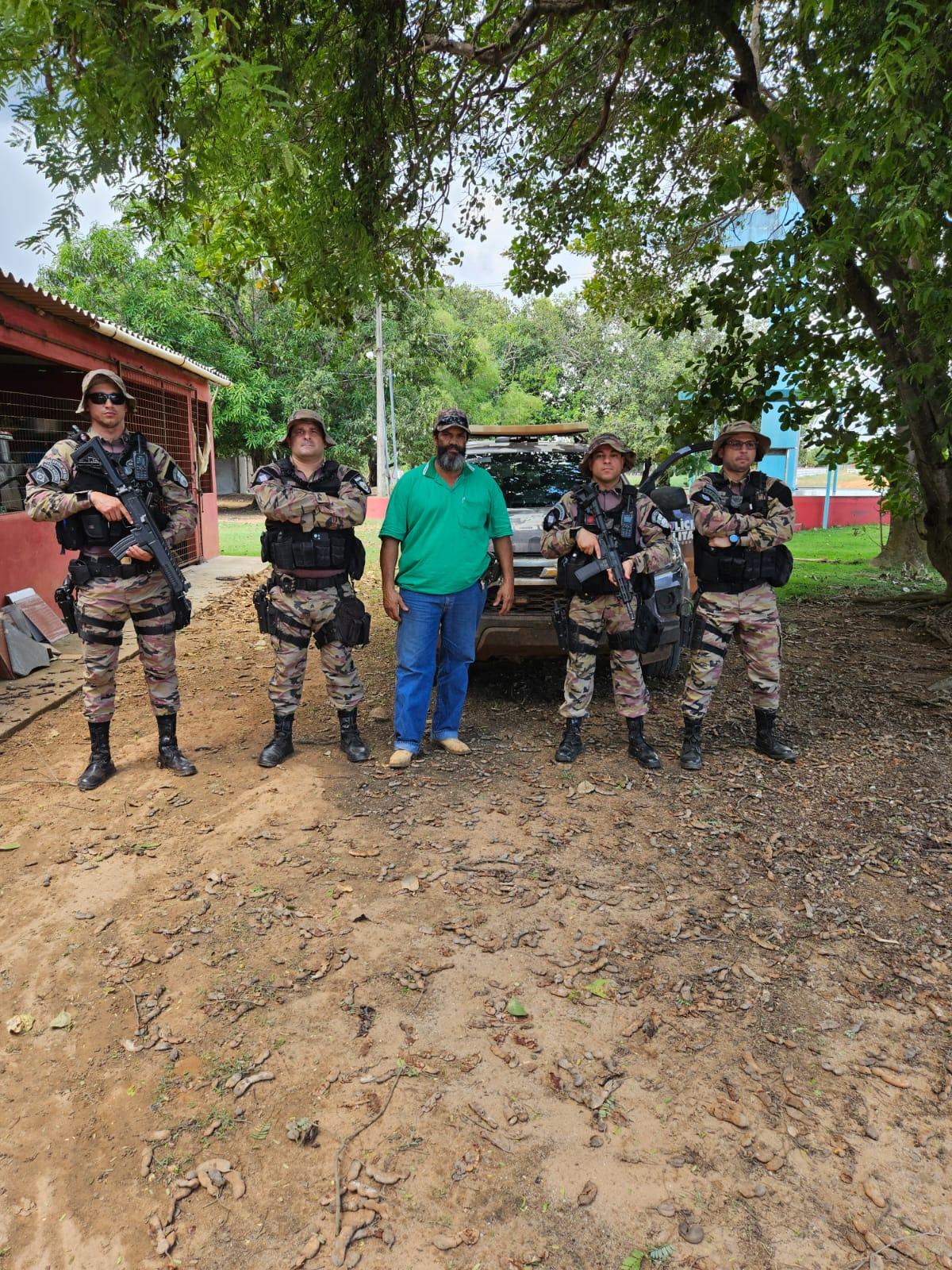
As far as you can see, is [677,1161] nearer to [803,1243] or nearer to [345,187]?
[803,1243]

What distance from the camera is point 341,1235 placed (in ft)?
6.14

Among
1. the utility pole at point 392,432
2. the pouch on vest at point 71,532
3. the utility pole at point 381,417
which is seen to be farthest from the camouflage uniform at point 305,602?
the utility pole at point 381,417

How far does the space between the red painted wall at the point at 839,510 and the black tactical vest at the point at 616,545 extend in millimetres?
21659

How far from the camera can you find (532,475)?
640 centimetres

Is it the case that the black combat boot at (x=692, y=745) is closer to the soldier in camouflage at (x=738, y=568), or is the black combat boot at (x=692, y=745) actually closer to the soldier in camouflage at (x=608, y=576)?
the soldier in camouflage at (x=738, y=568)

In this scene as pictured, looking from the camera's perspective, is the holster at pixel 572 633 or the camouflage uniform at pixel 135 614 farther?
the holster at pixel 572 633

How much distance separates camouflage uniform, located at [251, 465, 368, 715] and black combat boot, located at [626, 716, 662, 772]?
1583 millimetres

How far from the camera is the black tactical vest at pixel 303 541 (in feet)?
14.4

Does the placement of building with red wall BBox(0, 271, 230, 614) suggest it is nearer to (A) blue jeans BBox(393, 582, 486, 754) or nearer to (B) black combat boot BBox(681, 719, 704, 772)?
(A) blue jeans BBox(393, 582, 486, 754)

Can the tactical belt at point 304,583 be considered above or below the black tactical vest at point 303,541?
below

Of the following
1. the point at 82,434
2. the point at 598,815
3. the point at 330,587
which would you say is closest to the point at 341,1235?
the point at 598,815

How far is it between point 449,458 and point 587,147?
5304mm

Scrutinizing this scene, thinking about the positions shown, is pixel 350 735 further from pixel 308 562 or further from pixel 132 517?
pixel 132 517

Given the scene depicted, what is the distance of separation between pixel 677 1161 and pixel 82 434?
4039 millimetres
